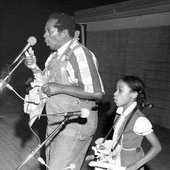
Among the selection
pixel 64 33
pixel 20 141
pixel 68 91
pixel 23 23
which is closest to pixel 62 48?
pixel 64 33

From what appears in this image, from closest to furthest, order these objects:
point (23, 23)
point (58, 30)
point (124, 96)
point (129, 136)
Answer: point (58, 30) < point (129, 136) < point (124, 96) < point (23, 23)

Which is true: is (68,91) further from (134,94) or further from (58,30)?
(134,94)

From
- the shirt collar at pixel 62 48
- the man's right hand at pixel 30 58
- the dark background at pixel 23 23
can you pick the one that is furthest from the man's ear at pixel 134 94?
the dark background at pixel 23 23

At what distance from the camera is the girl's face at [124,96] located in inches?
109

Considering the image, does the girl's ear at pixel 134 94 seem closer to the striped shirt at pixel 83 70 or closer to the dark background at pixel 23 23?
the striped shirt at pixel 83 70

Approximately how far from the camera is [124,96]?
2791mm

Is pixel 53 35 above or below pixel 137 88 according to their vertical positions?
above

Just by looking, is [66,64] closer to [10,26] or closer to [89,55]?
[89,55]

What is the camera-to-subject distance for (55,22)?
8.25 feet

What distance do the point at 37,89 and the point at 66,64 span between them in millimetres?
342

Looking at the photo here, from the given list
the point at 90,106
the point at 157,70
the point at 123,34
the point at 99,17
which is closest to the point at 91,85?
the point at 90,106

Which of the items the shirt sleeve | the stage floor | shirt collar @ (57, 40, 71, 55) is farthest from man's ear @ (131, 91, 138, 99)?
the stage floor

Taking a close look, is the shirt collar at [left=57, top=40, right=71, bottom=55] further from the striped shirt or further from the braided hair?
the braided hair

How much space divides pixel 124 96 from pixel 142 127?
382 mm
